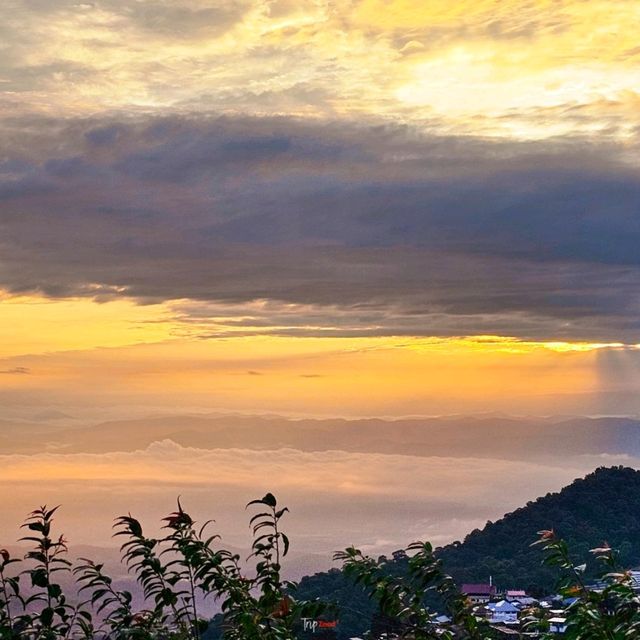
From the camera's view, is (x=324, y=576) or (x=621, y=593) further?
(x=324, y=576)

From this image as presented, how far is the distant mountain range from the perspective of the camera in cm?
6394

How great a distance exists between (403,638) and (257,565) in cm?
118

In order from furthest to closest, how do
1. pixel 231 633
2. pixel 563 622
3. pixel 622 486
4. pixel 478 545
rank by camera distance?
1. pixel 622 486
2. pixel 478 545
3. pixel 231 633
4. pixel 563 622

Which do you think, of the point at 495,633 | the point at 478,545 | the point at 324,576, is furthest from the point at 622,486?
the point at 495,633

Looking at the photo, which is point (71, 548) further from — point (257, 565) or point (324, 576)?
point (324, 576)

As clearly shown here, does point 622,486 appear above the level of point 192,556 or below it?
above

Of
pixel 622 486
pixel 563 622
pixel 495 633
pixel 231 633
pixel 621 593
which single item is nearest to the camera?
pixel 621 593

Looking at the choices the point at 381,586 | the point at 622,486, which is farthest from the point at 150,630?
the point at 622,486

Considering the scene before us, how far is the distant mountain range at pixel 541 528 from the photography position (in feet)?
210

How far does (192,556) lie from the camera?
841 centimetres

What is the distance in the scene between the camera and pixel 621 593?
7.43 metres

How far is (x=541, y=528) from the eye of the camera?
6919 centimetres

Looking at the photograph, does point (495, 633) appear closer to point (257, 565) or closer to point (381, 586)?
point (381, 586)

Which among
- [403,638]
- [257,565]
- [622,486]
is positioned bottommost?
[403,638]
